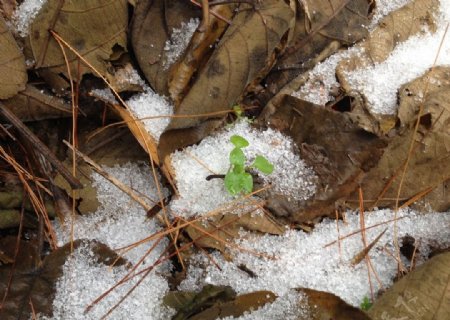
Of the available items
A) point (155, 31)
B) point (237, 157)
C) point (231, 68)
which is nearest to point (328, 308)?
point (237, 157)

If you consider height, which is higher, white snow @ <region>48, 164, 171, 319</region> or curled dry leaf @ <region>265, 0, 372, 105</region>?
curled dry leaf @ <region>265, 0, 372, 105</region>

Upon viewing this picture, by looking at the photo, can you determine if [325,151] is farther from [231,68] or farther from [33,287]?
[33,287]

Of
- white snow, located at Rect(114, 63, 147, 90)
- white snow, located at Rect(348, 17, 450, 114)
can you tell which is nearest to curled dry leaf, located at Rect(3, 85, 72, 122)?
white snow, located at Rect(114, 63, 147, 90)

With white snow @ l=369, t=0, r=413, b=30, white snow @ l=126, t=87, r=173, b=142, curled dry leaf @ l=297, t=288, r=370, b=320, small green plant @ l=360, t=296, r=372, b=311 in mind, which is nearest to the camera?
curled dry leaf @ l=297, t=288, r=370, b=320

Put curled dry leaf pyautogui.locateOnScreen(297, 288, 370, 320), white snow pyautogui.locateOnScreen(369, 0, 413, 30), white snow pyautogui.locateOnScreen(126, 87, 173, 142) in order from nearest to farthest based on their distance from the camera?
curled dry leaf pyautogui.locateOnScreen(297, 288, 370, 320)
white snow pyautogui.locateOnScreen(126, 87, 173, 142)
white snow pyautogui.locateOnScreen(369, 0, 413, 30)

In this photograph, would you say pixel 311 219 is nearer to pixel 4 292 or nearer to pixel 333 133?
pixel 333 133

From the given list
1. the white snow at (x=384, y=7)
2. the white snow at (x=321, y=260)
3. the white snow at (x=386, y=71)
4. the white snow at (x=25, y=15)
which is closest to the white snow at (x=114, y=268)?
the white snow at (x=321, y=260)

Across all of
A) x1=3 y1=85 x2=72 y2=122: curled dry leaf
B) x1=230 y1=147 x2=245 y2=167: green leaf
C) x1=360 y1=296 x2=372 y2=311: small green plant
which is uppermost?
x1=3 y1=85 x2=72 y2=122: curled dry leaf

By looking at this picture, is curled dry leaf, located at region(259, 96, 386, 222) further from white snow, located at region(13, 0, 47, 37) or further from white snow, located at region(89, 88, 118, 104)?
white snow, located at region(13, 0, 47, 37)
